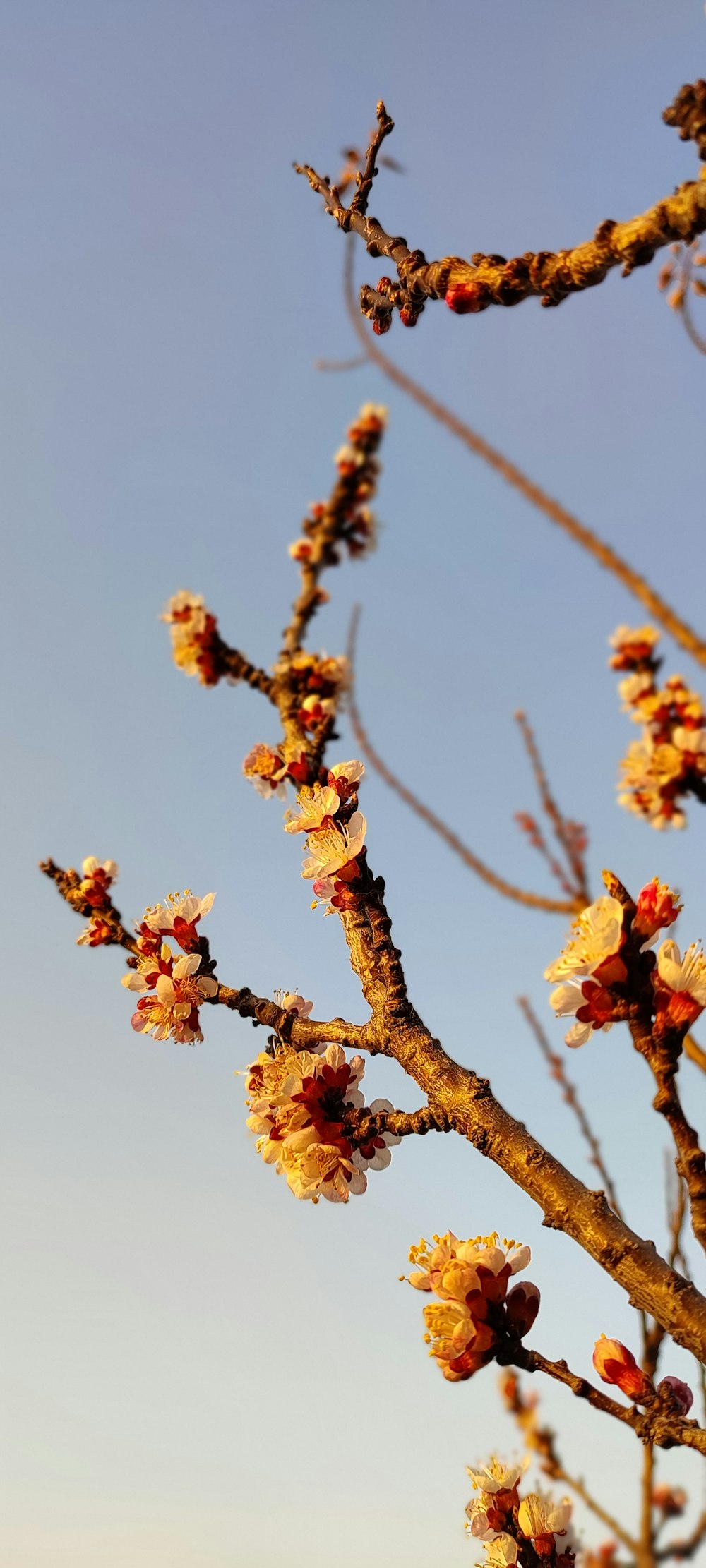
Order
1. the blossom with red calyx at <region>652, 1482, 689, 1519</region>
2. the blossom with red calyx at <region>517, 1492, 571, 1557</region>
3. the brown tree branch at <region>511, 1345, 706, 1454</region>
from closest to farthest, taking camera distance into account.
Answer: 1. the brown tree branch at <region>511, 1345, 706, 1454</region>
2. the blossom with red calyx at <region>517, 1492, 571, 1557</region>
3. the blossom with red calyx at <region>652, 1482, 689, 1519</region>

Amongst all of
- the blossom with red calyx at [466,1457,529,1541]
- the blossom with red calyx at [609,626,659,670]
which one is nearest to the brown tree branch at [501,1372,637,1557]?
the blossom with red calyx at [466,1457,529,1541]

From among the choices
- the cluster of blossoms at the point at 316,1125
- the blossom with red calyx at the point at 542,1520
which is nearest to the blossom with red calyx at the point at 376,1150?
the cluster of blossoms at the point at 316,1125

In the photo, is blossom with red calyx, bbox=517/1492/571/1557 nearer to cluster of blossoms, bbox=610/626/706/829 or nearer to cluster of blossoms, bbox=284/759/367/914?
cluster of blossoms, bbox=284/759/367/914

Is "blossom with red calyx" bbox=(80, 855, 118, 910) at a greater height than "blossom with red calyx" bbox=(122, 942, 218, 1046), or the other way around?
"blossom with red calyx" bbox=(80, 855, 118, 910)

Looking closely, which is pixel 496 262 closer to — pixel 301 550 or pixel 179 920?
pixel 179 920

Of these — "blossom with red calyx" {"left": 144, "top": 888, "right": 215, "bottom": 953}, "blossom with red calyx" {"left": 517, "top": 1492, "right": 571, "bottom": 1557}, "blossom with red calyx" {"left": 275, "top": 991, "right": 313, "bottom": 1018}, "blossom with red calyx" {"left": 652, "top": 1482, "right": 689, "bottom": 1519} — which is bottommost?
"blossom with red calyx" {"left": 652, "top": 1482, "right": 689, "bottom": 1519}

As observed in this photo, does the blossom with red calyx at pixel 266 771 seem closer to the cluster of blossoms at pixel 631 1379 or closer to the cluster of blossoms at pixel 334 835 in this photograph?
the cluster of blossoms at pixel 334 835

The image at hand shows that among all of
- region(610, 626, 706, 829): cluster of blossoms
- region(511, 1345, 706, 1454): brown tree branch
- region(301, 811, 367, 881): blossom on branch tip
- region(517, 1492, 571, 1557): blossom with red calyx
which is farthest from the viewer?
region(610, 626, 706, 829): cluster of blossoms
